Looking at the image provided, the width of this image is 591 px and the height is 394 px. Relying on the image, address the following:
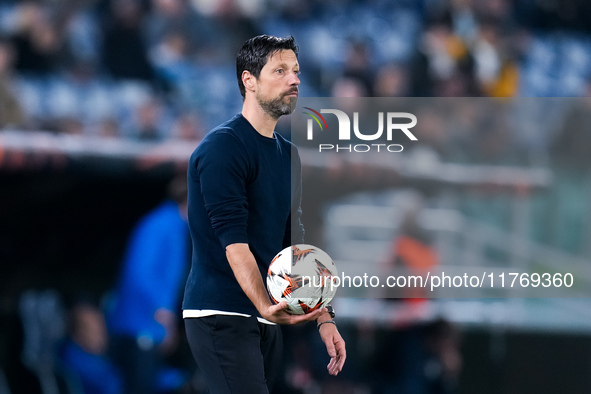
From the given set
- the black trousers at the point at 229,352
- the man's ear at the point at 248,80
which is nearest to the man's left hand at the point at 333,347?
the black trousers at the point at 229,352

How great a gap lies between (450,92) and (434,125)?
52cm

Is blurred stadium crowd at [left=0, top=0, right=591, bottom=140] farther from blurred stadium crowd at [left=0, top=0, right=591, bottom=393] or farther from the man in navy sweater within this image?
the man in navy sweater

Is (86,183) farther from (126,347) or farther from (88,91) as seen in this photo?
(126,347)

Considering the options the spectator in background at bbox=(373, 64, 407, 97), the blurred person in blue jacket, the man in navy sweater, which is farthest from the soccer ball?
the spectator in background at bbox=(373, 64, 407, 97)

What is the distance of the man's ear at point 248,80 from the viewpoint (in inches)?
100

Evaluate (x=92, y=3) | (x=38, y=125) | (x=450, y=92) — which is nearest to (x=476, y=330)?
(x=450, y=92)

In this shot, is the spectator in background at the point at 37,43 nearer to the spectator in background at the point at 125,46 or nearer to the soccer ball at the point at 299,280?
the spectator in background at the point at 125,46

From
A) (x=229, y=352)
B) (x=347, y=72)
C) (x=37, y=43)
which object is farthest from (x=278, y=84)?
(x=347, y=72)

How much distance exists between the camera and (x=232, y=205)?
2340mm

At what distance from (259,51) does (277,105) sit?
187mm

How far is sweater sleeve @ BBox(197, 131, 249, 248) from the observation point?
2.33 metres

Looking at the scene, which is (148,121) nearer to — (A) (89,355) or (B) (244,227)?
(A) (89,355)

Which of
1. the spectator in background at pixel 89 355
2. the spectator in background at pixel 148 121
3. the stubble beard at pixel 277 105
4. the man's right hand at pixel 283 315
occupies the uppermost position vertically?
the stubble beard at pixel 277 105

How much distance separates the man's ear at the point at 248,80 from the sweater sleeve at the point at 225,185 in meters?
0.21
